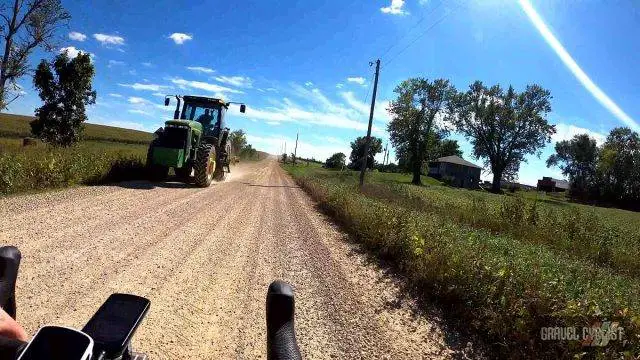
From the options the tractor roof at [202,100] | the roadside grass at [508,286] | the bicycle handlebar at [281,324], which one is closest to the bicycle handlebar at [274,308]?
the bicycle handlebar at [281,324]

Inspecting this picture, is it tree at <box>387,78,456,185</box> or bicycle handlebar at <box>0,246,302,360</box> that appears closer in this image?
bicycle handlebar at <box>0,246,302,360</box>

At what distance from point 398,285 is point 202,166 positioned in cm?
1136

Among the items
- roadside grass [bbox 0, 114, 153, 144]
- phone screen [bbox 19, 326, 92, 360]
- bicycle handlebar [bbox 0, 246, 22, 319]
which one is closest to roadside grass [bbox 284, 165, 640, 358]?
phone screen [bbox 19, 326, 92, 360]

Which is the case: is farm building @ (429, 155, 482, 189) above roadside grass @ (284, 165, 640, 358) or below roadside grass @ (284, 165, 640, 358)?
above

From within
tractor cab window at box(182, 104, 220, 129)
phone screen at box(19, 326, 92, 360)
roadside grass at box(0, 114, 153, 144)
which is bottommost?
phone screen at box(19, 326, 92, 360)

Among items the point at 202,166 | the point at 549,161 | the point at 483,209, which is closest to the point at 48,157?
the point at 202,166

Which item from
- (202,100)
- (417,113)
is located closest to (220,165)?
(202,100)

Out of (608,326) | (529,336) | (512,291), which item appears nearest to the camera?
(608,326)

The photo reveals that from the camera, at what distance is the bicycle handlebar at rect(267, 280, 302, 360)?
1.98 m

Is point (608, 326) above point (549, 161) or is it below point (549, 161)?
below

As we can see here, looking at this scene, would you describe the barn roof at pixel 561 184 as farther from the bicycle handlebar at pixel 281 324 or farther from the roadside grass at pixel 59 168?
the bicycle handlebar at pixel 281 324

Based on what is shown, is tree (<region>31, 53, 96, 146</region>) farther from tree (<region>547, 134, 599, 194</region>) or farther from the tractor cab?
tree (<region>547, 134, 599, 194</region>)

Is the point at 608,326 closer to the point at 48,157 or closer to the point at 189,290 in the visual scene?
the point at 189,290

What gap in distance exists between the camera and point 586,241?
1259 centimetres
